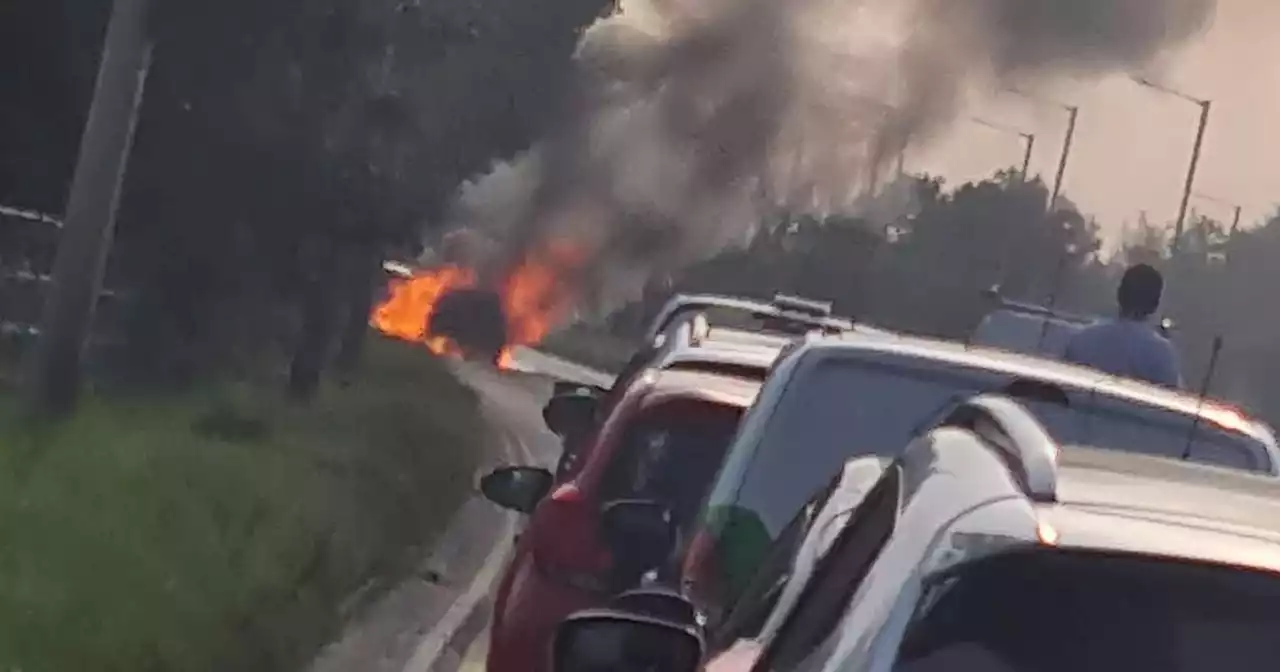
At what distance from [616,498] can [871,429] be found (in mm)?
1271

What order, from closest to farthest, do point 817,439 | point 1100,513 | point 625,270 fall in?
1. point 1100,513
2. point 817,439
3. point 625,270

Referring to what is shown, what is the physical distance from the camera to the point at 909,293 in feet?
198

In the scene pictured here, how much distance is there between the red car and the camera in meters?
7.61

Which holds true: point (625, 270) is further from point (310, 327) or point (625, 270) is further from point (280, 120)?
point (280, 120)

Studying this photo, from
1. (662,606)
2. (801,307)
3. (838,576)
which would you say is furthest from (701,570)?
(801,307)

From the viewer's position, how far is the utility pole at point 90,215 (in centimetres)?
1616

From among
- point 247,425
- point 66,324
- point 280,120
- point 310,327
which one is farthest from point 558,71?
point 66,324

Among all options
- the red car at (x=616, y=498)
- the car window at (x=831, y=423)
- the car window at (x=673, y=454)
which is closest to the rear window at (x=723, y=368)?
the red car at (x=616, y=498)

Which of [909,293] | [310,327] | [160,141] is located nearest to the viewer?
[160,141]

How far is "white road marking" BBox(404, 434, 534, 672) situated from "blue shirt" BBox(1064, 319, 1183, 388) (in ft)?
13.5

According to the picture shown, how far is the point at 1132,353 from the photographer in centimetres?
1023

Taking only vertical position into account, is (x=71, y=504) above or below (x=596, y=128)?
below

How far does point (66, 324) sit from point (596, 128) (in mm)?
21525

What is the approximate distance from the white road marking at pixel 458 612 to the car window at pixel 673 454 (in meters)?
5.80
